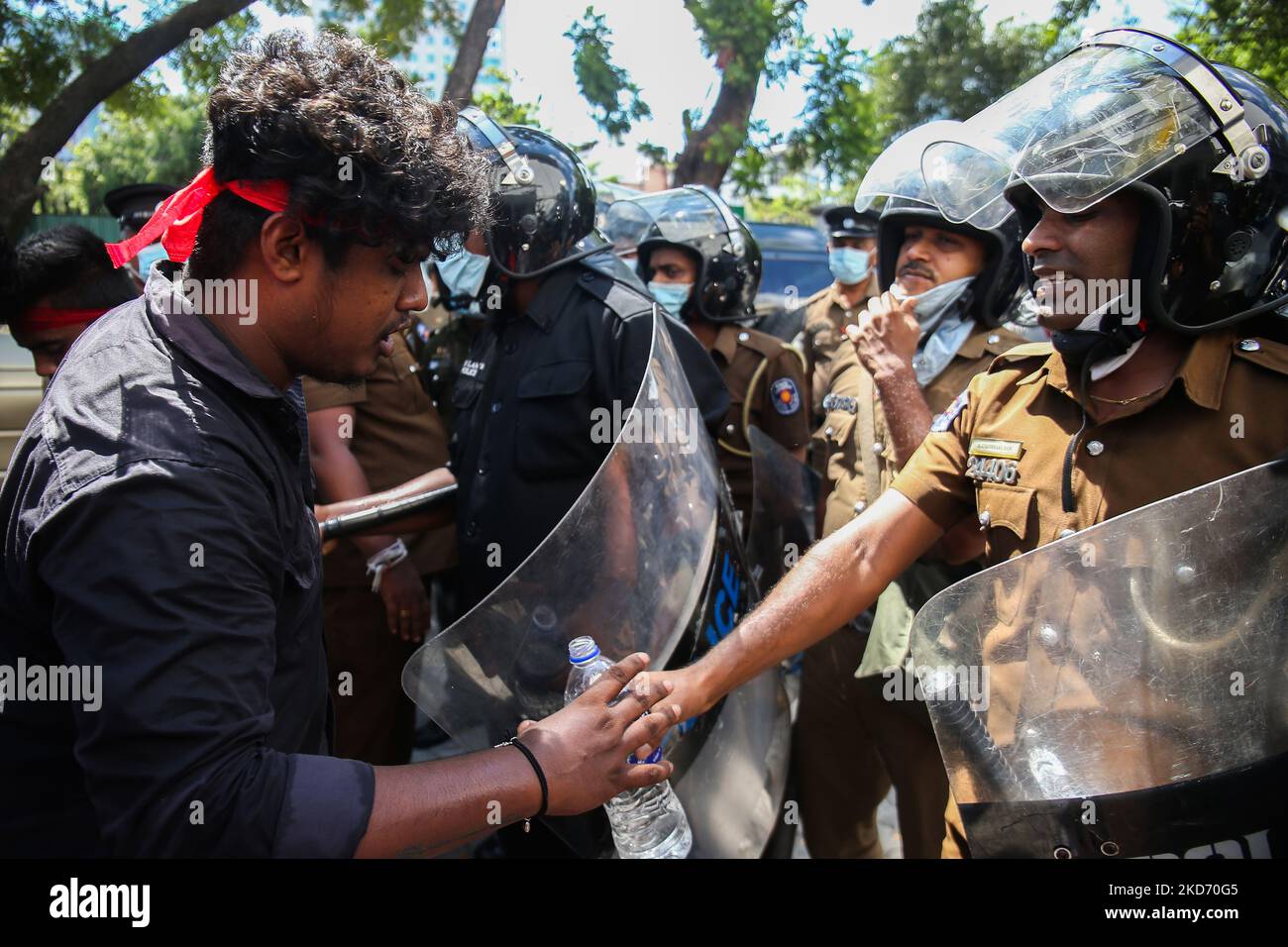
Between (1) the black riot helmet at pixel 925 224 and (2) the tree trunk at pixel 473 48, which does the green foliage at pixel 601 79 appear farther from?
(1) the black riot helmet at pixel 925 224

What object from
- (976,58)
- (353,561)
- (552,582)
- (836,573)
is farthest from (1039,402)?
(976,58)

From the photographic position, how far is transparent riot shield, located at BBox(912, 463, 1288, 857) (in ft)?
4.81

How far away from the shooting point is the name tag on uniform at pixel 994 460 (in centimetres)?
201

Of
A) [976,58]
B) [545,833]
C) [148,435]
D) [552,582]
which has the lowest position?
[545,833]

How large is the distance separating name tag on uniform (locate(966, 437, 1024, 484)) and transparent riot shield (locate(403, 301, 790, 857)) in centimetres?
57

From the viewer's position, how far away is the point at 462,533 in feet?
9.87

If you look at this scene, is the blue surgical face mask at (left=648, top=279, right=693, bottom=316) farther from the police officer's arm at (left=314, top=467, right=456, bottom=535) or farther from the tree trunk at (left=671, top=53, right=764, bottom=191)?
the tree trunk at (left=671, top=53, right=764, bottom=191)

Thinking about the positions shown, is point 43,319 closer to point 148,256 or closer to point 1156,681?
point 148,256

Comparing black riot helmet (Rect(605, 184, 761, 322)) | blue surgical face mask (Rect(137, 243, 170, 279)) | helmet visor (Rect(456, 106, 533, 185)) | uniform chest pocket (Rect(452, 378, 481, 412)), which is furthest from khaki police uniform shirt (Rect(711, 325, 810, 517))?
blue surgical face mask (Rect(137, 243, 170, 279))

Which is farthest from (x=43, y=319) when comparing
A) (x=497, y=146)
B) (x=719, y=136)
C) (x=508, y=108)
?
(x=719, y=136)

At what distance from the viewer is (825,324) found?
555 cm
